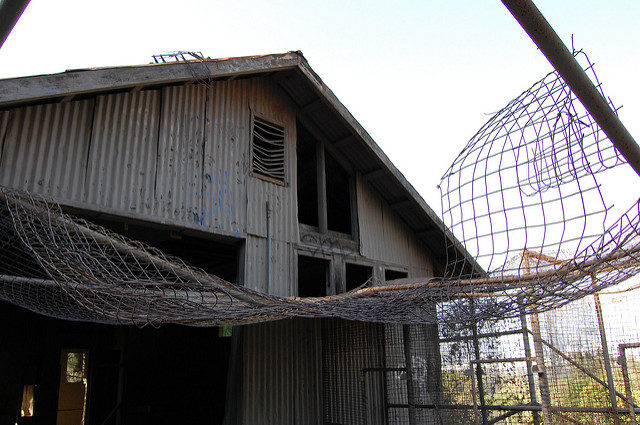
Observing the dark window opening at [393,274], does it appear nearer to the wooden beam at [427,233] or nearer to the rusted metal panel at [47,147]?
the wooden beam at [427,233]

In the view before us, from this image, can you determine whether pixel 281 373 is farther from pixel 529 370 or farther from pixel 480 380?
pixel 529 370

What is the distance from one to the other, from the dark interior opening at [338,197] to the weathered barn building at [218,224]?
0.05m

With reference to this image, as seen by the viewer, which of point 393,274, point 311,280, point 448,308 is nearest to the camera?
point 448,308

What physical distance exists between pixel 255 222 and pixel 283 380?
2.26 metres

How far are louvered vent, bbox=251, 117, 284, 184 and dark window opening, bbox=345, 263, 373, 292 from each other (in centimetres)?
205

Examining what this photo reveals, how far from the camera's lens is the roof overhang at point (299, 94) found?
5.02 meters

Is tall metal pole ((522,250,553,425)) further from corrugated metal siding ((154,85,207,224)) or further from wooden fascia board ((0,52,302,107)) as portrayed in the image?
wooden fascia board ((0,52,302,107))

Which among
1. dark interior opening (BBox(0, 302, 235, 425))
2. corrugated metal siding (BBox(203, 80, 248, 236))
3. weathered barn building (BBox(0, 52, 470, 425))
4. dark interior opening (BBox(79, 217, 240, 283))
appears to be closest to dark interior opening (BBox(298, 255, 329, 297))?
weathered barn building (BBox(0, 52, 470, 425))

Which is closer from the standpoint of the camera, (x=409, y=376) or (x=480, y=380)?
(x=480, y=380)

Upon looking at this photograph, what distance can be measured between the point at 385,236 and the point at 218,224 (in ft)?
11.4

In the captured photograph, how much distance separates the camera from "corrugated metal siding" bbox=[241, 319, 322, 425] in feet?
21.8

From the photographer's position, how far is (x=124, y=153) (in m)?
5.89

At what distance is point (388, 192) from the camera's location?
897 cm

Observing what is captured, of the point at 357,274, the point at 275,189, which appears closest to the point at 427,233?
the point at 357,274
